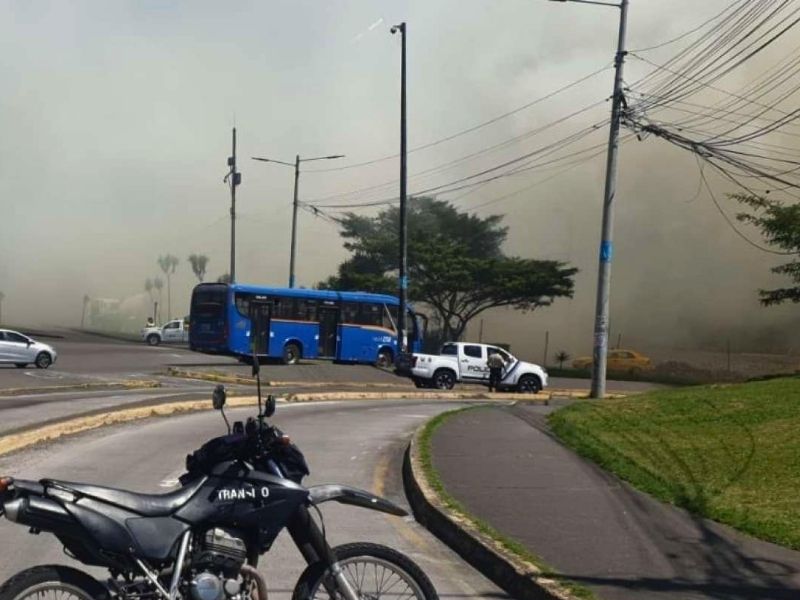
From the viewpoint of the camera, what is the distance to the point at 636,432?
14938mm

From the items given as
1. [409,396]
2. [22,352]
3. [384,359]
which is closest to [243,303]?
[384,359]

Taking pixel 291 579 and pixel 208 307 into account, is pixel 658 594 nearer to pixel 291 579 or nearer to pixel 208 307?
pixel 291 579

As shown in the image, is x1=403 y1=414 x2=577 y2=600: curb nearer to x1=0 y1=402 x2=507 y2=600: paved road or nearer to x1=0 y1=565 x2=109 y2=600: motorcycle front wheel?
x1=0 y1=402 x2=507 y2=600: paved road

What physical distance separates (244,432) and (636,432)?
36.1 feet

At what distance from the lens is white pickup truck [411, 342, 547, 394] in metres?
35.1

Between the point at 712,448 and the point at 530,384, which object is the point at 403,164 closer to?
the point at 530,384

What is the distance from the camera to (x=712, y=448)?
12.5 meters

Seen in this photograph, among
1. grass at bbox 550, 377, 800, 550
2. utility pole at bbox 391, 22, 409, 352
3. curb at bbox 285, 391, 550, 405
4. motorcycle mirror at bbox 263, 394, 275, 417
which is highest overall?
utility pole at bbox 391, 22, 409, 352

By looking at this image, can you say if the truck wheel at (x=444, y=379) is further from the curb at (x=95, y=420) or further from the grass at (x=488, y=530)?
the grass at (x=488, y=530)

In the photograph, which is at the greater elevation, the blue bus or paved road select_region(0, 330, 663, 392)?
the blue bus

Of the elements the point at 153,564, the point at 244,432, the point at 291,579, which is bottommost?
the point at 291,579

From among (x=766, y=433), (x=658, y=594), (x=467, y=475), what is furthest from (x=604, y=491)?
(x=658, y=594)

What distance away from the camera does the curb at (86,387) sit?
25047 millimetres

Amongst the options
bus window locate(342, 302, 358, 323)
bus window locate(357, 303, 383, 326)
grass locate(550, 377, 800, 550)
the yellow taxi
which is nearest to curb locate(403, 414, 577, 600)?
grass locate(550, 377, 800, 550)
